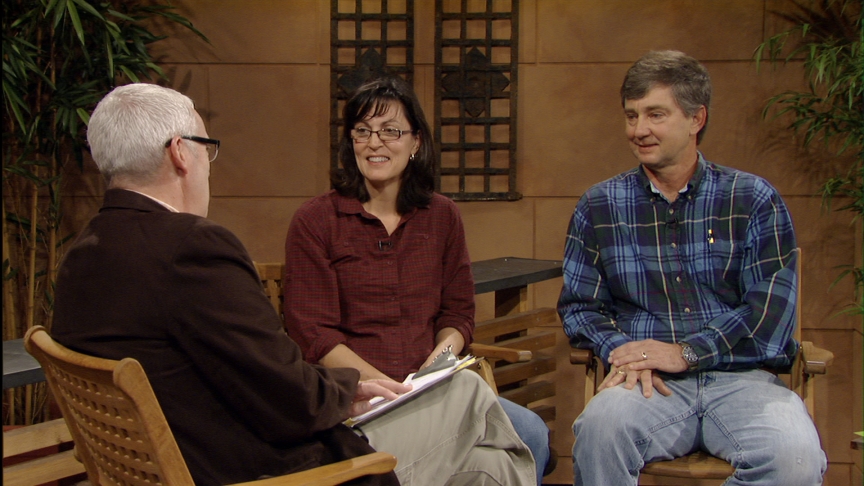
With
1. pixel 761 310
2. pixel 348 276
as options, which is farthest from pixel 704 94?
pixel 348 276

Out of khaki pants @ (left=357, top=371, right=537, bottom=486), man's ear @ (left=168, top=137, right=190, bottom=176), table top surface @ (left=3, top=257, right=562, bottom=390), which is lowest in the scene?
khaki pants @ (left=357, top=371, right=537, bottom=486)

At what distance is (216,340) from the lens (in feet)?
4.32

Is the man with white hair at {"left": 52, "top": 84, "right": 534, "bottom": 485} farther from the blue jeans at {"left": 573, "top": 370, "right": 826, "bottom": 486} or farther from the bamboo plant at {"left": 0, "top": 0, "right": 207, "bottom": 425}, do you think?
the bamboo plant at {"left": 0, "top": 0, "right": 207, "bottom": 425}

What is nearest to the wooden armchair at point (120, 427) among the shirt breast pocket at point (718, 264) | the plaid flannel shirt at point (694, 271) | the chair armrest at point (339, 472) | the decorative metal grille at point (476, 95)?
the chair armrest at point (339, 472)

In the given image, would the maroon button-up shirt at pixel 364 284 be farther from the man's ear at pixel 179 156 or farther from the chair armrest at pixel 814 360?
the chair armrest at pixel 814 360

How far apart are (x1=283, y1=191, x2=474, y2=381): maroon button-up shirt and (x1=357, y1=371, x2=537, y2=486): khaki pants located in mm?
509

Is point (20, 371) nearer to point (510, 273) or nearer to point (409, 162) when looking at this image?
point (409, 162)

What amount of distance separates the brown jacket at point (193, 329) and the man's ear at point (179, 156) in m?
0.10

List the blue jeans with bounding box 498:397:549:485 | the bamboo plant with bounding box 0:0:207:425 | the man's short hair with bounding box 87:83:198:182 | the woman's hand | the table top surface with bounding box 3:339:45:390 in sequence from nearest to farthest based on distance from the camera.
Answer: the man's short hair with bounding box 87:83:198:182, the woman's hand, the table top surface with bounding box 3:339:45:390, the blue jeans with bounding box 498:397:549:485, the bamboo plant with bounding box 0:0:207:425

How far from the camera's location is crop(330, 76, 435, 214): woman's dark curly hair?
2.29m

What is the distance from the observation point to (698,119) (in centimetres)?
234

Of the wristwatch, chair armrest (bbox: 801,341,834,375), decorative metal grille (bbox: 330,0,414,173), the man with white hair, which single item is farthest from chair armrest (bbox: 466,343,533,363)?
decorative metal grille (bbox: 330,0,414,173)

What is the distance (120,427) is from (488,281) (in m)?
1.58

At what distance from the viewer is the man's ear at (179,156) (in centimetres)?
147
